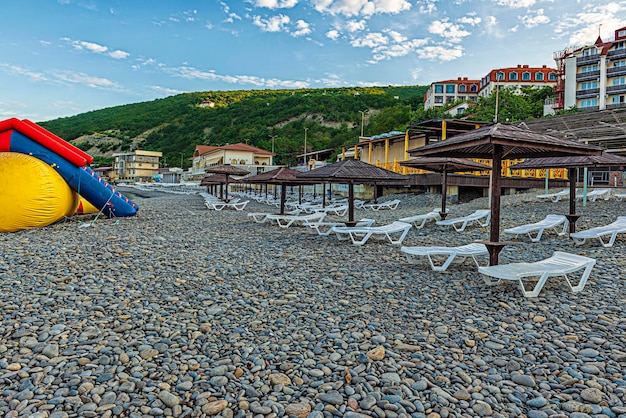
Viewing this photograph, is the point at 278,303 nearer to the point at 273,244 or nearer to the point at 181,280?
the point at 181,280

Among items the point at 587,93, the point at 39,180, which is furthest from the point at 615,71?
the point at 39,180

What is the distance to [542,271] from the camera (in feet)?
13.8

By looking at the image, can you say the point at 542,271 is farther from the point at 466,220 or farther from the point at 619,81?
the point at 619,81

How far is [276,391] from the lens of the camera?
8.34 ft

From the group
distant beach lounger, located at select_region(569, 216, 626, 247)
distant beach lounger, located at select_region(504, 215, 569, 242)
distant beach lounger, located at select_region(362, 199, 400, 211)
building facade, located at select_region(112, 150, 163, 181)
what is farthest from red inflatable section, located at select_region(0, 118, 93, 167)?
building facade, located at select_region(112, 150, 163, 181)

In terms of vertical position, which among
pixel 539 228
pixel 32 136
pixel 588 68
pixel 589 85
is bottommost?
pixel 539 228

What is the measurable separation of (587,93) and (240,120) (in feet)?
186

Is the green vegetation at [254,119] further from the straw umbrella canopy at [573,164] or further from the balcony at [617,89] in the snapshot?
the straw umbrella canopy at [573,164]

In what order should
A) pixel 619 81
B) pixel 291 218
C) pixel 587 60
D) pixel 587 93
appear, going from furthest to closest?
pixel 587 93
pixel 587 60
pixel 619 81
pixel 291 218

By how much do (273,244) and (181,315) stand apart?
4.03 m

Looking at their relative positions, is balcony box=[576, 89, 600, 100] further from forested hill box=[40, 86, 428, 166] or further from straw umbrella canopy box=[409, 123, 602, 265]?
straw umbrella canopy box=[409, 123, 602, 265]

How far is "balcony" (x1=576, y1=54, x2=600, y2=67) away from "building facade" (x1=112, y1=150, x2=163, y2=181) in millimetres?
67088

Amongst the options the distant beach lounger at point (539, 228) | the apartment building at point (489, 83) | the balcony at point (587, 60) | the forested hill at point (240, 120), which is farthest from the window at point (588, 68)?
the distant beach lounger at point (539, 228)

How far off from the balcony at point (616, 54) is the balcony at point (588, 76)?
185 centimetres
